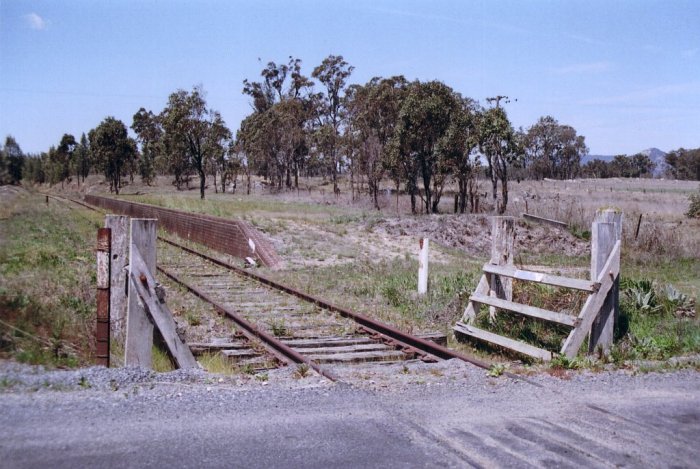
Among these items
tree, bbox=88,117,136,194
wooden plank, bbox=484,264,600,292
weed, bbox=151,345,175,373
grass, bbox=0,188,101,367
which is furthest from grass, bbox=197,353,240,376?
tree, bbox=88,117,136,194

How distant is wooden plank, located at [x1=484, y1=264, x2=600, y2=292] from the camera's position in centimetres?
789

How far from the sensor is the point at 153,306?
670 cm

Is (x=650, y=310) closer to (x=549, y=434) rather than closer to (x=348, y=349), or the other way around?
(x=348, y=349)

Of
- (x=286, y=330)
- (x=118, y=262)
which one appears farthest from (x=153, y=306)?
(x=286, y=330)

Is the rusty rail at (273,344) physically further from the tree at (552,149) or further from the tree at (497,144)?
the tree at (552,149)

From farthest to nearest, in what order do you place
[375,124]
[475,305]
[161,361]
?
1. [375,124]
2. [475,305]
3. [161,361]

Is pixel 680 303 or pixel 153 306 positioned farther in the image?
pixel 680 303

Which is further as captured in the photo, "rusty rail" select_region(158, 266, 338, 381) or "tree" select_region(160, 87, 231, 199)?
"tree" select_region(160, 87, 231, 199)

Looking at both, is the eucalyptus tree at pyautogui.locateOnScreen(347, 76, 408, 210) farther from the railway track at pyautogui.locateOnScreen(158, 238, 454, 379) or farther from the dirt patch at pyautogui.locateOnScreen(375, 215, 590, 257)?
the railway track at pyautogui.locateOnScreen(158, 238, 454, 379)

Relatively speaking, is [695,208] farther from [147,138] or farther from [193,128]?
[147,138]

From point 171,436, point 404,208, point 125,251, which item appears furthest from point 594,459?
point 404,208

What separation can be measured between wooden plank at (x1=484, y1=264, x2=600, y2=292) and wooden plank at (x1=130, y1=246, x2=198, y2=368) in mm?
4155

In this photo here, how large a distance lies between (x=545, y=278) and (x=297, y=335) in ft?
11.3

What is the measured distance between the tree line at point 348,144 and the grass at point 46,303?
3.82 meters
